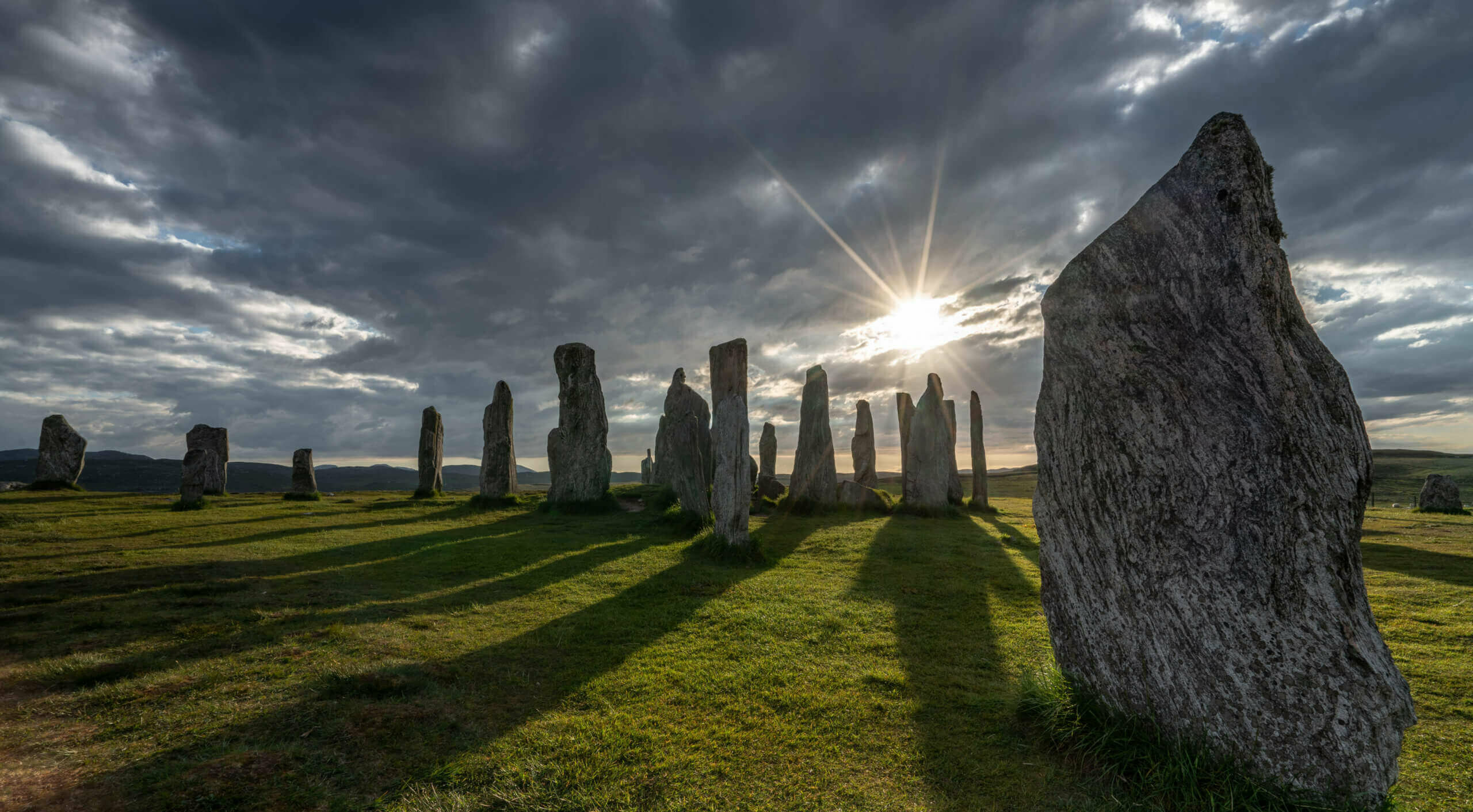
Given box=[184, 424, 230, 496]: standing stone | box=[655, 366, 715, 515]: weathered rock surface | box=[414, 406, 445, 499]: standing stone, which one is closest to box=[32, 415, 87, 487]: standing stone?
box=[184, 424, 230, 496]: standing stone

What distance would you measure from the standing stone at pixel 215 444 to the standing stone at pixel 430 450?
8.34 m

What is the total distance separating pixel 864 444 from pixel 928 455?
5.36 metres

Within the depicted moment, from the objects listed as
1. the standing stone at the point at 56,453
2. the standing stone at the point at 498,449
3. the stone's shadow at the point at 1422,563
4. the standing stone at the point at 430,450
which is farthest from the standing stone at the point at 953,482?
the standing stone at the point at 56,453

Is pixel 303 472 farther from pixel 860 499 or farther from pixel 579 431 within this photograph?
pixel 860 499

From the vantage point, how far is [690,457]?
1609 centimetres

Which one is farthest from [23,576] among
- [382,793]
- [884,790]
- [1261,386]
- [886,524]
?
[886,524]

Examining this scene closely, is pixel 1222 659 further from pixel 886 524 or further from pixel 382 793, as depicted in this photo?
pixel 886 524

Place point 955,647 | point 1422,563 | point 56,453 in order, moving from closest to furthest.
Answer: point 955,647
point 1422,563
point 56,453

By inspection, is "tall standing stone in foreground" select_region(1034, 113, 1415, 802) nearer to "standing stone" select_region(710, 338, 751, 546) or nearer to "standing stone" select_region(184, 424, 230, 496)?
"standing stone" select_region(710, 338, 751, 546)

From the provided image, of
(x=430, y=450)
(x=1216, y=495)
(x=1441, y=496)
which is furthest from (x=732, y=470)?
(x=1441, y=496)

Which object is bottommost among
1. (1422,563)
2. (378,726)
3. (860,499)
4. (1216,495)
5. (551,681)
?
(1422,563)

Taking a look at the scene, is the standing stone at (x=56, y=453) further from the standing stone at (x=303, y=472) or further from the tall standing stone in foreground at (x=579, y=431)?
the tall standing stone in foreground at (x=579, y=431)

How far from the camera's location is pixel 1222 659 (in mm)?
3562

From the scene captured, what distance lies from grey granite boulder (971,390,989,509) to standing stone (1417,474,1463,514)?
1611 cm
